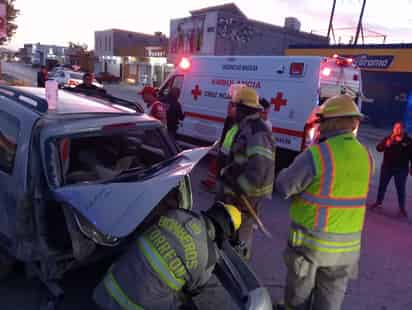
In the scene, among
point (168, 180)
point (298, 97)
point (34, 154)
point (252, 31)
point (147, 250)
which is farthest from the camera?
point (252, 31)

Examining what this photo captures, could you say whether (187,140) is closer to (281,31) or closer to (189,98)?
(189,98)

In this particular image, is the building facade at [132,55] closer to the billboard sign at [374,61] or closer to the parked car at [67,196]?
the billboard sign at [374,61]

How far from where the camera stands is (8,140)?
102 inches

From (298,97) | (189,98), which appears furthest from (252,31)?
(298,97)

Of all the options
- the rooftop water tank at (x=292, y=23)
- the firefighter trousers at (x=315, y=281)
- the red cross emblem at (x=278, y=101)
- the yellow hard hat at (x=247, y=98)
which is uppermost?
the rooftop water tank at (x=292, y=23)

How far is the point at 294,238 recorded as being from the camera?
2.43 metres

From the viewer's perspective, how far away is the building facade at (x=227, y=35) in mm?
24000

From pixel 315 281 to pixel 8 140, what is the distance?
2.49 metres

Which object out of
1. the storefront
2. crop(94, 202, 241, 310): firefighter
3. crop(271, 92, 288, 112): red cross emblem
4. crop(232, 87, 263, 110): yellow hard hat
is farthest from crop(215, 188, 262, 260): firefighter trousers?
the storefront

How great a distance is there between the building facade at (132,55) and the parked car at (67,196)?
34149mm

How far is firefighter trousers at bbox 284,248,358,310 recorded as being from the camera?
2.39 metres

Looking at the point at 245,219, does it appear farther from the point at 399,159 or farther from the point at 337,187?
the point at 399,159

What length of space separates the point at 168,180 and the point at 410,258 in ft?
11.8

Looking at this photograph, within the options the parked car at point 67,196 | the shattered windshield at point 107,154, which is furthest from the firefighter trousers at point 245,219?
the shattered windshield at point 107,154
